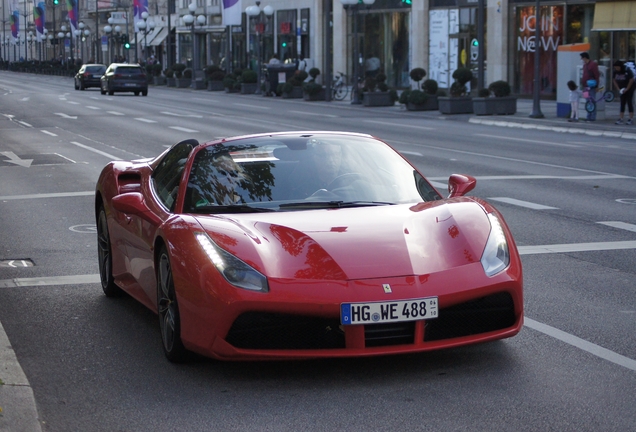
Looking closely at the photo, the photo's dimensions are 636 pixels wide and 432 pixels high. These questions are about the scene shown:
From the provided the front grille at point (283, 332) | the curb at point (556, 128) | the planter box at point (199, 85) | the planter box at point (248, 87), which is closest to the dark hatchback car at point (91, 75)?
the planter box at point (199, 85)

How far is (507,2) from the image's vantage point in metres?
47.5

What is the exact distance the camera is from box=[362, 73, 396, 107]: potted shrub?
4253cm

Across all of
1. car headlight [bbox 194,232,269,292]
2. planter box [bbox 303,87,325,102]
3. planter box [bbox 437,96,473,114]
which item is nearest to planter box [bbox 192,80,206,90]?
planter box [bbox 303,87,325,102]

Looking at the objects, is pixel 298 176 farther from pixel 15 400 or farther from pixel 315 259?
pixel 15 400

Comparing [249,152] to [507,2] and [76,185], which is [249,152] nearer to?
[76,185]

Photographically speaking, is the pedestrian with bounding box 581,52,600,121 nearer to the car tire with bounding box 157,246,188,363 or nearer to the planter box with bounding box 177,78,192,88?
the car tire with bounding box 157,246,188,363

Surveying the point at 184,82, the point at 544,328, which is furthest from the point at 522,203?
the point at 184,82

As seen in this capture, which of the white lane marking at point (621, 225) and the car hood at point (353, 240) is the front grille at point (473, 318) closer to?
the car hood at point (353, 240)

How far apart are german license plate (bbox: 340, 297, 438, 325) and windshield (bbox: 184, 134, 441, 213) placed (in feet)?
4.00

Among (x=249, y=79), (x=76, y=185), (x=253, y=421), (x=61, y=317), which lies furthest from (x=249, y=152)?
(x=249, y=79)

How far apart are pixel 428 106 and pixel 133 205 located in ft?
108

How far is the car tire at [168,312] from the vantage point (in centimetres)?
595

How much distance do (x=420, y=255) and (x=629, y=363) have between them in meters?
1.23

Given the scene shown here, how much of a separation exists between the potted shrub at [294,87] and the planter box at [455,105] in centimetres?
1402
